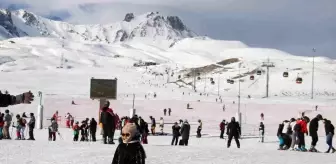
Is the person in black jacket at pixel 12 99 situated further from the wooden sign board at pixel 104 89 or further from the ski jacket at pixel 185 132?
the wooden sign board at pixel 104 89

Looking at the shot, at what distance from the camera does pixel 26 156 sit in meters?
16.8

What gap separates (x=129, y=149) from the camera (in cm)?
750

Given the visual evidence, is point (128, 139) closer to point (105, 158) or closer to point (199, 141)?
→ point (105, 158)

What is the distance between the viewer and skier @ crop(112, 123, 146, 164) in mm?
7449

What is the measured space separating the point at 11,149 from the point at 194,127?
2924cm

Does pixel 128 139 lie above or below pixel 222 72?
below

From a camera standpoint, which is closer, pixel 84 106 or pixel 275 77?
pixel 84 106

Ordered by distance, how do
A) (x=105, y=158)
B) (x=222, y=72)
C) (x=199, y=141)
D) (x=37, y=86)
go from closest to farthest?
(x=105, y=158)
(x=199, y=141)
(x=37, y=86)
(x=222, y=72)

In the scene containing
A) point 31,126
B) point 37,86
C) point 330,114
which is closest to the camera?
point 31,126

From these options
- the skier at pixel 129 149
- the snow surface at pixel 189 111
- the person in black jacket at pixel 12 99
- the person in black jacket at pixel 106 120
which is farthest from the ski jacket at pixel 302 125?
the skier at pixel 129 149

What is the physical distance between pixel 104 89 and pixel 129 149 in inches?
1414

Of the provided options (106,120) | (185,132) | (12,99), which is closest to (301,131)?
(185,132)

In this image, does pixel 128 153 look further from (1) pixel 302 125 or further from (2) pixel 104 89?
(2) pixel 104 89

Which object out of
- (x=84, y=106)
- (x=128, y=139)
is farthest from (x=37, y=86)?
(x=128, y=139)
